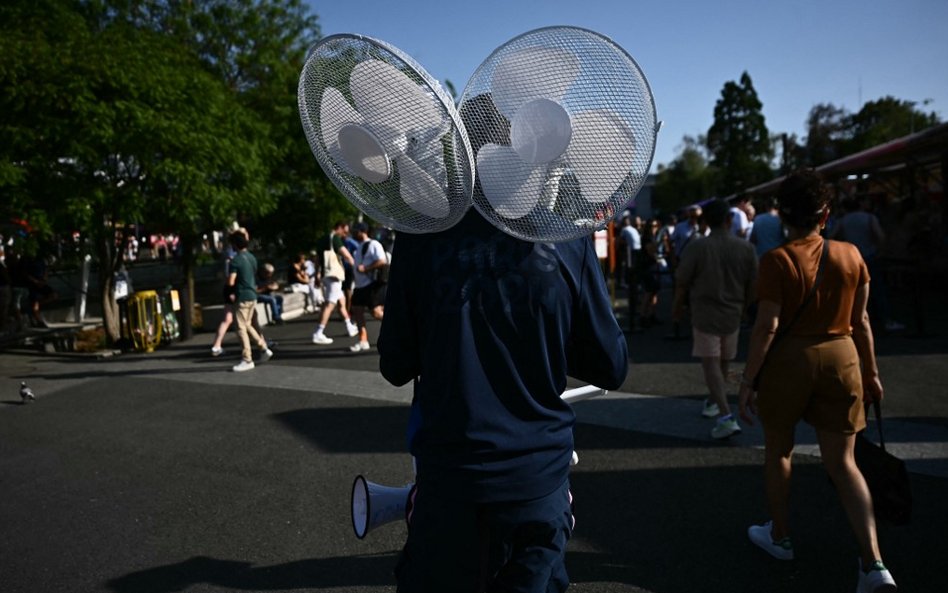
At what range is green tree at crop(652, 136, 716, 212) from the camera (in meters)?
65.2

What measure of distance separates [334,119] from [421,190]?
0.34m

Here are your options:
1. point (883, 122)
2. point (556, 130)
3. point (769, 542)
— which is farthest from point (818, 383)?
point (883, 122)

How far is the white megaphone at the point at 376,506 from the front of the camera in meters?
2.15

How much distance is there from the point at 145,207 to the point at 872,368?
30.0 ft

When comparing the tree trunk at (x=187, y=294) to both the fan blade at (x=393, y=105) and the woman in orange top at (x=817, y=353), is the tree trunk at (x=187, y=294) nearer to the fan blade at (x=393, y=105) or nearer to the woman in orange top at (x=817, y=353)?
the woman in orange top at (x=817, y=353)

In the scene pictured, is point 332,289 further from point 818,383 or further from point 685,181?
point 685,181

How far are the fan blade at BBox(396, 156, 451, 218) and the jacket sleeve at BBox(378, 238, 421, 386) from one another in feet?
0.42

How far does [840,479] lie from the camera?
9.48 ft

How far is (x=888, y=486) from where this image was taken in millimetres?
2971

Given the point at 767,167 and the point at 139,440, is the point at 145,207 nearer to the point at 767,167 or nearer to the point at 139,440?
the point at 139,440

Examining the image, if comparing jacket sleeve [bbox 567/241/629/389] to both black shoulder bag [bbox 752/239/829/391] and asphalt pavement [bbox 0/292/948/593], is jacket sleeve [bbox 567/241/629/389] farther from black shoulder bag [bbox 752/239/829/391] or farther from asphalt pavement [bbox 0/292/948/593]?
asphalt pavement [bbox 0/292/948/593]

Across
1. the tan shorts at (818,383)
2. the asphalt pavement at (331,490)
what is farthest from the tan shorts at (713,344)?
the tan shorts at (818,383)

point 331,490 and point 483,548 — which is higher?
point 483,548

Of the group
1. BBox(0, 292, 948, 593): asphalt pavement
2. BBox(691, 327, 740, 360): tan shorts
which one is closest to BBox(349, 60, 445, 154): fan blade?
BBox(0, 292, 948, 593): asphalt pavement
